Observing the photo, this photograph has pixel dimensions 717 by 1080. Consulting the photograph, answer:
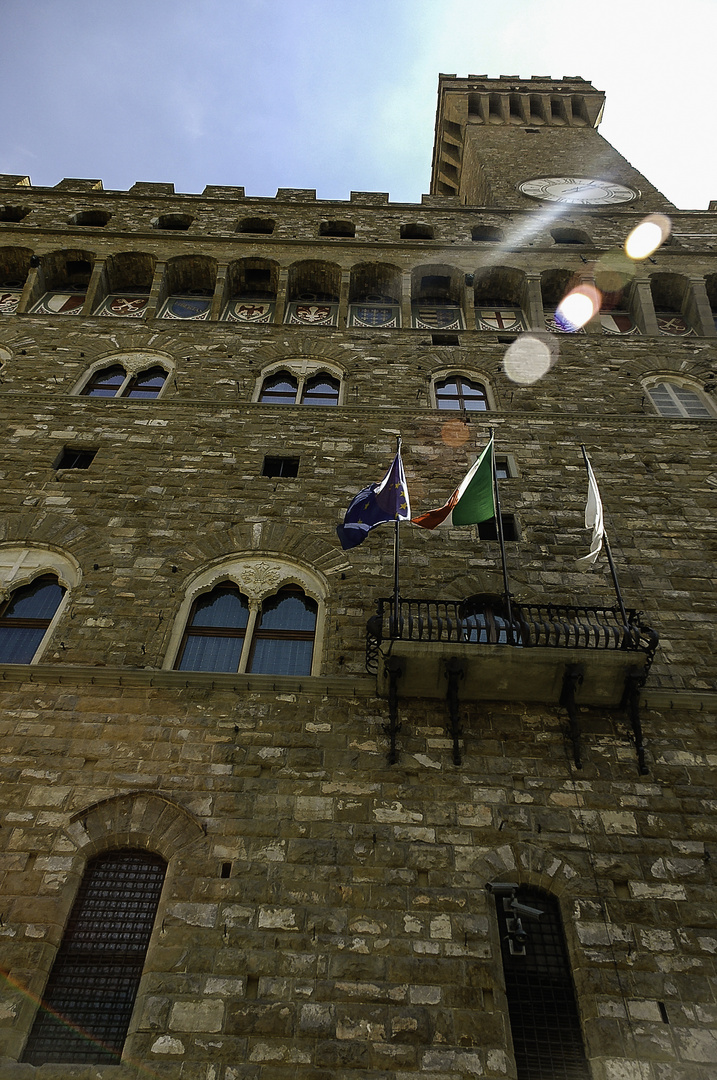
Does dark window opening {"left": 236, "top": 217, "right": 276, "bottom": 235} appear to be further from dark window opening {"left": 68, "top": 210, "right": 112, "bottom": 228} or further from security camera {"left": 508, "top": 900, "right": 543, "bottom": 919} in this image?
security camera {"left": 508, "top": 900, "right": 543, "bottom": 919}

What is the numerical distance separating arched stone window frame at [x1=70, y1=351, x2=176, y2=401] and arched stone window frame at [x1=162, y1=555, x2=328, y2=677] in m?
4.60

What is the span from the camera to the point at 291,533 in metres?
9.69

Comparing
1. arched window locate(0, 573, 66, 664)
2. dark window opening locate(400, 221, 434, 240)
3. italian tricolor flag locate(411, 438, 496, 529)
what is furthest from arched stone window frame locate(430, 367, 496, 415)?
arched window locate(0, 573, 66, 664)

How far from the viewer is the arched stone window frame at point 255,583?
8.56m

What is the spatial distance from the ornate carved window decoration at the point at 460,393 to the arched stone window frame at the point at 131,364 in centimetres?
446

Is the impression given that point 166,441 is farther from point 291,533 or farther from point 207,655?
point 207,655

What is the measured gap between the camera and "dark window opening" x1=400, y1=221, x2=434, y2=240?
686 inches

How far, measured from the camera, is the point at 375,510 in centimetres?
837

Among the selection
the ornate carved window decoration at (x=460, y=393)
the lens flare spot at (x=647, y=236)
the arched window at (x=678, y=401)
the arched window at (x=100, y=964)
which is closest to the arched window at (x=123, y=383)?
the ornate carved window decoration at (x=460, y=393)

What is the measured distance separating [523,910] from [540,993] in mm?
725

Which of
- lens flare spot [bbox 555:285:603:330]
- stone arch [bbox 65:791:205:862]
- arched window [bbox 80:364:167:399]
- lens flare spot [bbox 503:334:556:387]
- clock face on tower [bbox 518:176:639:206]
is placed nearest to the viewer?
stone arch [bbox 65:791:205:862]

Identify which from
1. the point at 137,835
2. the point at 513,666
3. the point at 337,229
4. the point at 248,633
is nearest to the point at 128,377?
the point at 248,633

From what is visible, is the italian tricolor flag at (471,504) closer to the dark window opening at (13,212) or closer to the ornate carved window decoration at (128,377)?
the ornate carved window decoration at (128,377)

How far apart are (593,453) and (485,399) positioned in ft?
7.41
